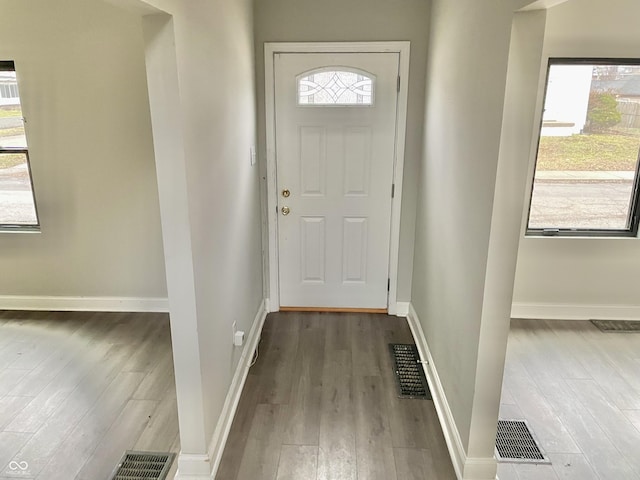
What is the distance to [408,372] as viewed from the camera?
10.1 feet

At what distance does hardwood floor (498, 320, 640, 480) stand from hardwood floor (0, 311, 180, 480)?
189 cm

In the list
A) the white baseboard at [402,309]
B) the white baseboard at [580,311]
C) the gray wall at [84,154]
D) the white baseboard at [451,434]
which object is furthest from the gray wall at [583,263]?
the gray wall at [84,154]

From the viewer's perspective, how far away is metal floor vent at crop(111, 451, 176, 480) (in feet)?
7.16

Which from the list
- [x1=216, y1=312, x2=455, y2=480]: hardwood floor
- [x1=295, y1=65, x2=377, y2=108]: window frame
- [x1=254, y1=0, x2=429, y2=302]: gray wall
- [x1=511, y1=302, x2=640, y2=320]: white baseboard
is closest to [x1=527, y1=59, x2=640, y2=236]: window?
[x1=511, y1=302, x2=640, y2=320]: white baseboard

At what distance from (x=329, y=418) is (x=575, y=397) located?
4.90ft

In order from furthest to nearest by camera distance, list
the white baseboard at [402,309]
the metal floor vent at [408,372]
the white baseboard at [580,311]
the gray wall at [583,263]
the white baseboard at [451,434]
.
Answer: the white baseboard at [402,309], the white baseboard at [580,311], the gray wall at [583,263], the metal floor vent at [408,372], the white baseboard at [451,434]

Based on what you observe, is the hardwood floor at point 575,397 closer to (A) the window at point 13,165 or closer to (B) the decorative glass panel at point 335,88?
(B) the decorative glass panel at point 335,88

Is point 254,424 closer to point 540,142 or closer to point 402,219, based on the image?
point 402,219

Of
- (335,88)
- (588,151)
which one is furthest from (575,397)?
(335,88)

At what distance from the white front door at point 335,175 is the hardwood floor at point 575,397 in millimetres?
1229

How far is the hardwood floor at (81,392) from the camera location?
2.31 meters

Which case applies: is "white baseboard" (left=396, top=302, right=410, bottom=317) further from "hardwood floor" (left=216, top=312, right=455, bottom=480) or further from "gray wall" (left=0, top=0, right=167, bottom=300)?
"gray wall" (left=0, top=0, right=167, bottom=300)

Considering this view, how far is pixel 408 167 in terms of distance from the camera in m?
3.60

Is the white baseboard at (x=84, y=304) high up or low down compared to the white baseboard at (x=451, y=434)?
up
